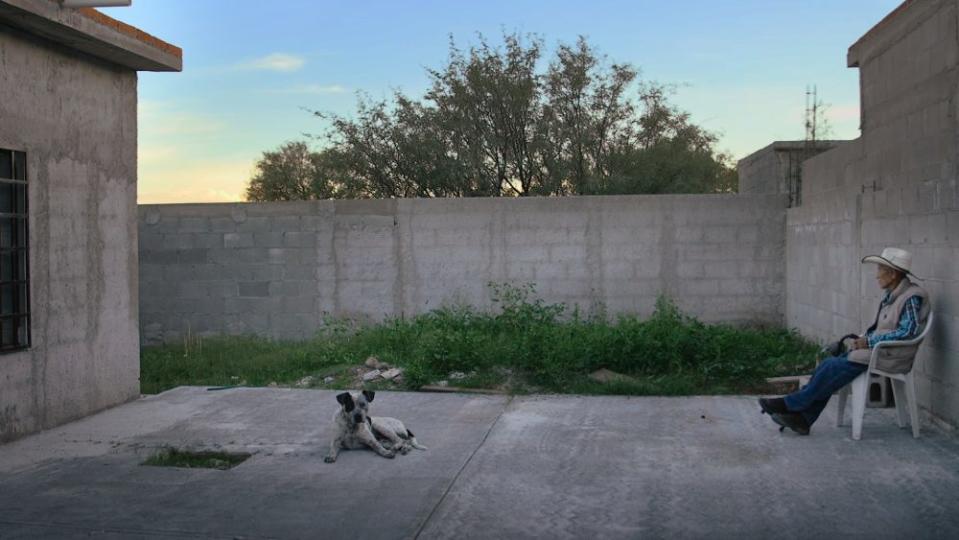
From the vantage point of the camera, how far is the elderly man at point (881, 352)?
625cm

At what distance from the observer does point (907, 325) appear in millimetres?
6230

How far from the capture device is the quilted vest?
6238 millimetres

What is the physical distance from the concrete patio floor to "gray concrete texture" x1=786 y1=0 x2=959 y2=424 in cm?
97

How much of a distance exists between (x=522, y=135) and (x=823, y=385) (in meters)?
12.2

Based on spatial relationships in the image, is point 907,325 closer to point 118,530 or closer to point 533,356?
point 533,356

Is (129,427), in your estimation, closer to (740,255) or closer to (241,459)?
(241,459)

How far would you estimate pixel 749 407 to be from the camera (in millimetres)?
7645

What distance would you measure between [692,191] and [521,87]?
4.08m

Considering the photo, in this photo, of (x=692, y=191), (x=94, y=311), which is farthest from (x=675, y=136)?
(x=94, y=311)

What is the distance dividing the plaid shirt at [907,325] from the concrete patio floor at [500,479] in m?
0.74

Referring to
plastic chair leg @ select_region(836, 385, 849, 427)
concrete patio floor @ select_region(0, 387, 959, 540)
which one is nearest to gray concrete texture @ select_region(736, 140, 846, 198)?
concrete patio floor @ select_region(0, 387, 959, 540)

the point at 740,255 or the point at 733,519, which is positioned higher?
the point at 740,255

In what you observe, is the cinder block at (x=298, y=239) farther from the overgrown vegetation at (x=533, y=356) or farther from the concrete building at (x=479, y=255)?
the overgrown vegetation at (x=533, y=356)

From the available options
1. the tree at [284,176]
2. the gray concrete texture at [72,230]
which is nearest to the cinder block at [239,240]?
the gray concrete texture at [72,230]
